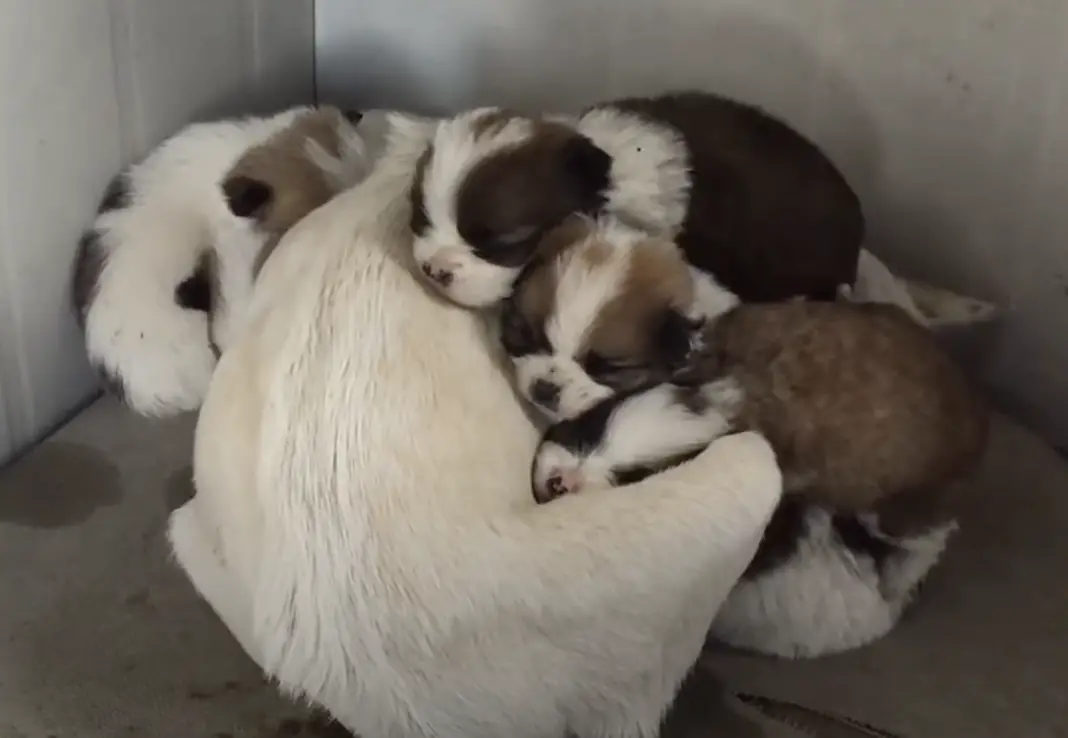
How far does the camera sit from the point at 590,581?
1.06 metres

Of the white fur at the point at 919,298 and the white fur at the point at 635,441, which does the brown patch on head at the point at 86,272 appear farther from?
the white fur at the point at 919,298

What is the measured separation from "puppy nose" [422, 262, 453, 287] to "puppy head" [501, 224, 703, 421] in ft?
0.28

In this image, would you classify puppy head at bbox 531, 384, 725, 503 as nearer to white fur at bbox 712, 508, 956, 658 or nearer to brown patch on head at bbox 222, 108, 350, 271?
white fur at bbox 712, 508, 956, 658

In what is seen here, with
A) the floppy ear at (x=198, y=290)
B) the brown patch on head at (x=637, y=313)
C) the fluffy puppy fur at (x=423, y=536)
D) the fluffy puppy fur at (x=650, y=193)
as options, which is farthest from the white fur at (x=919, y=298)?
the floppy ear at (x=198, y=290)

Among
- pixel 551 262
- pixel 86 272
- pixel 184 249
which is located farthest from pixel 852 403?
pixel 86 272

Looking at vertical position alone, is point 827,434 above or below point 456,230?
below

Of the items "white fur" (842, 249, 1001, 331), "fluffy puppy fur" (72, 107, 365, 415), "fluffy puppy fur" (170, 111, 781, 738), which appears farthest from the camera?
"white fur" (842, 249, 1001, 331)

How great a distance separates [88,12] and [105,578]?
2.37ft

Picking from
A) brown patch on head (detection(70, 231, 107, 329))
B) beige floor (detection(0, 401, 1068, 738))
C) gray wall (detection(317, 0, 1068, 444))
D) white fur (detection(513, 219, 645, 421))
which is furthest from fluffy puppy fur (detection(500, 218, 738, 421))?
gray wall (detection(317, 0, 1068, 444))

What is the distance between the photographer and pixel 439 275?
1.19 meters

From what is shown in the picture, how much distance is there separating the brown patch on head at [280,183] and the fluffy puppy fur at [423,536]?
→ 1.15 ft

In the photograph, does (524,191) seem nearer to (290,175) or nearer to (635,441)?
(635,441)

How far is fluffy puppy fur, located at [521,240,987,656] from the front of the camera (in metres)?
1.30

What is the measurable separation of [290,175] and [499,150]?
0.42m
